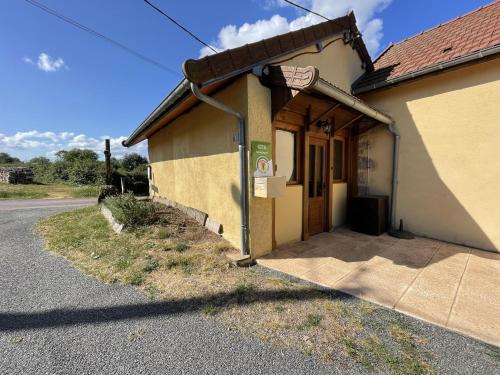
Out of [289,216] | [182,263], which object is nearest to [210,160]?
[289,216]

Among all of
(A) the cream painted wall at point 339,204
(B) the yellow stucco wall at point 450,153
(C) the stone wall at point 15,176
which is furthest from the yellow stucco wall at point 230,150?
(C) the stone wall at point 15,176

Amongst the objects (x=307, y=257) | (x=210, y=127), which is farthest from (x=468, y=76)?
(x=210, y=127)

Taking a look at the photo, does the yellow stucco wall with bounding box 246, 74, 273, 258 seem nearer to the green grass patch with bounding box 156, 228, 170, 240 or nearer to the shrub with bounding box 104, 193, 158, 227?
the green grass patch with bounding box 156, 228, 170, 240

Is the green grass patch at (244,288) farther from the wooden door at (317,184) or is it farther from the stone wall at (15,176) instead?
the stone wall at (15,176)

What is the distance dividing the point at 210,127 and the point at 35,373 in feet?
13.7

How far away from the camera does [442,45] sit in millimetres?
5535

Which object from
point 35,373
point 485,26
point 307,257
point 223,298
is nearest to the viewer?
point 35,373

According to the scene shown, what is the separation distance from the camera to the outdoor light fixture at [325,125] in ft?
16.8

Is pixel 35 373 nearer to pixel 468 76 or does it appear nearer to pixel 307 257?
pixel 307 257

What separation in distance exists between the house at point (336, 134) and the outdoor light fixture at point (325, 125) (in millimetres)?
22

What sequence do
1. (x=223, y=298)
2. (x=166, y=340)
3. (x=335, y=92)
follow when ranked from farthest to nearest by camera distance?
1. (x=335, y=92)
2. (x=223, y=298)
3. (x=166, y=340)

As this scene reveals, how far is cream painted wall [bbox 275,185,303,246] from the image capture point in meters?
4.45

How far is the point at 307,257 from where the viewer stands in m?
4.04

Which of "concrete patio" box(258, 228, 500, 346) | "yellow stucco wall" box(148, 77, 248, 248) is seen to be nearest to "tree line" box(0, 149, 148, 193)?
"yellow stucco wall" box(148, 77, 248, 248)
